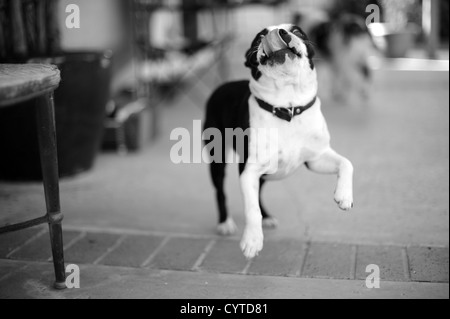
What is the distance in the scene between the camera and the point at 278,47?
8.05ft

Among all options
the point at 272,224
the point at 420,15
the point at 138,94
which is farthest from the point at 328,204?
the point at 420,15

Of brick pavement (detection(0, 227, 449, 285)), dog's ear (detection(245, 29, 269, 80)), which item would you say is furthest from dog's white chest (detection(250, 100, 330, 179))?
brick pavement (detection(0, 227, 449, 285))

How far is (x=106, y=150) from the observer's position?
197 inches

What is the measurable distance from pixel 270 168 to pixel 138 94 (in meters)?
2.94

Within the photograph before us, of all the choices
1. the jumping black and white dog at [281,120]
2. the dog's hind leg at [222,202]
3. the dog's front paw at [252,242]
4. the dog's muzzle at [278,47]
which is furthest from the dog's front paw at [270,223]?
the dog's muzzle at [278,47]

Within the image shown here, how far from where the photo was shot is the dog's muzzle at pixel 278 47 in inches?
96.2

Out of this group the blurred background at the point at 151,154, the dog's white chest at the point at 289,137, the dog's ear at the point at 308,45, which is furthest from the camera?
the blurred background at the point at 151,154

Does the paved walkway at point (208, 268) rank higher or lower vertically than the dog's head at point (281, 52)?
lower

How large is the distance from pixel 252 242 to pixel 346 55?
463cm

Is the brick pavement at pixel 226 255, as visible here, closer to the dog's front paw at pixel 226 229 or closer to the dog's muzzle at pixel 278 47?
the dog's front paw at pixel 226 229

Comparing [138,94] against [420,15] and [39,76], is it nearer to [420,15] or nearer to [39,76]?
[39,76]

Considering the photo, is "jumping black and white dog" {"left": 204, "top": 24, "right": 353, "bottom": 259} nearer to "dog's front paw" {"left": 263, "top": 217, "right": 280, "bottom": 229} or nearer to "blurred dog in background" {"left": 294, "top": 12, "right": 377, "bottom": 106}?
"dog's front paw" {"left": 263, "top": 217, "right": 280, "bottom": 229}

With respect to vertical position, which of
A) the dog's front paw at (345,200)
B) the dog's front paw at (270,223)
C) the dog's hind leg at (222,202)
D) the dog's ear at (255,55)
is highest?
the dog's ear at (255,55)

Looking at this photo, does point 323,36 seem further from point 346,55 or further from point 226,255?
point 226,255
